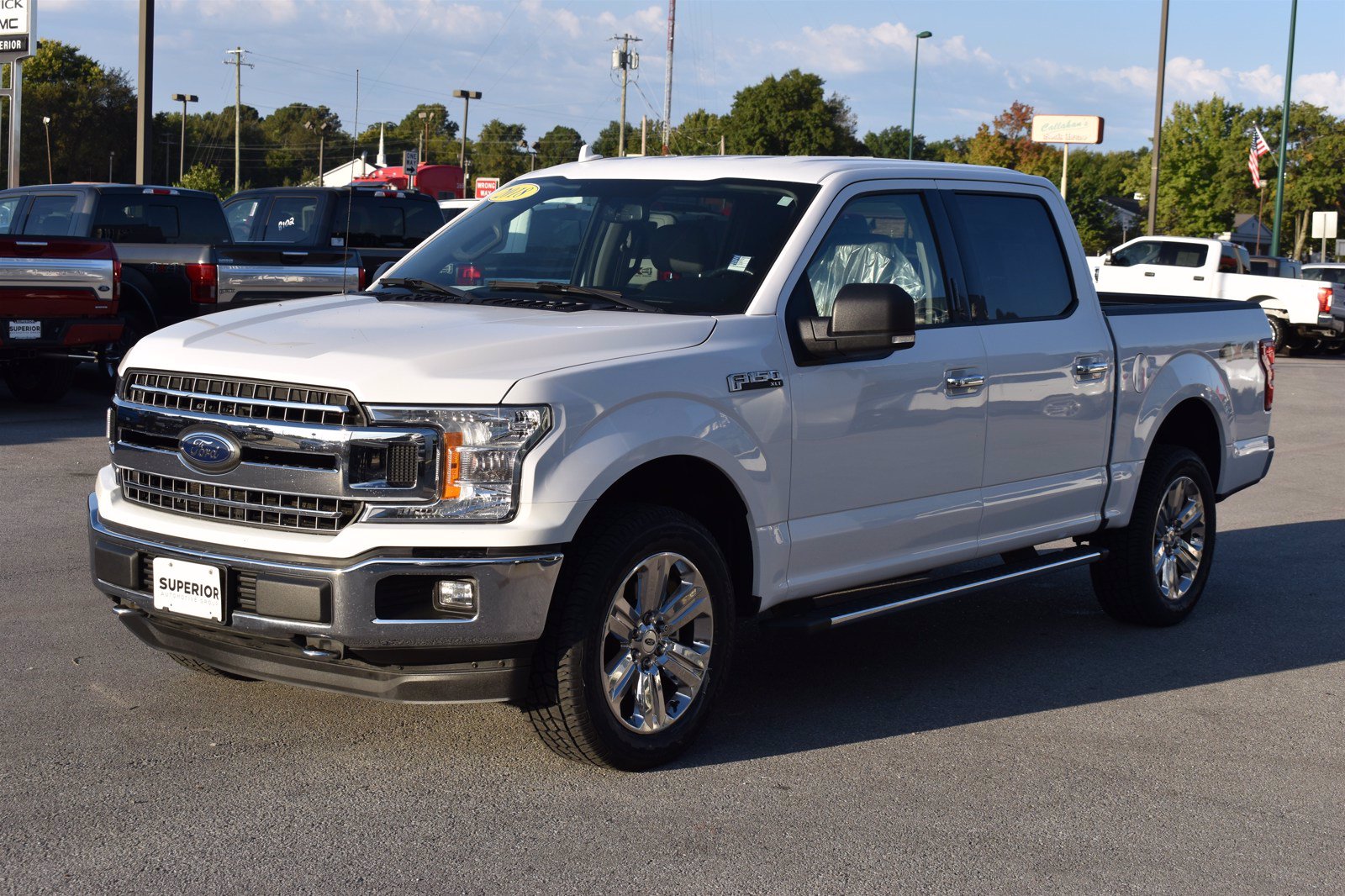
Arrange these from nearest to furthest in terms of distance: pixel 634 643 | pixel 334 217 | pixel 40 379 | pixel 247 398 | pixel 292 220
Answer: pixel 247 398 < pixel 634 643 < pixel 40 379 < pixel 334 217 < pixel 292 220

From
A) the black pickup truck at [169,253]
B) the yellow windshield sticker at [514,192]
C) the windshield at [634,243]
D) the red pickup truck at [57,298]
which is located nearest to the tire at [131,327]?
the black pickup truck at [169,253]

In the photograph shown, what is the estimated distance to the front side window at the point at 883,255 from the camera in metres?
5.44

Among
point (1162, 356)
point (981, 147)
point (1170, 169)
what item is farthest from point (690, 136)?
point (1162, 356)

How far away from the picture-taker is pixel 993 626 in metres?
7.11

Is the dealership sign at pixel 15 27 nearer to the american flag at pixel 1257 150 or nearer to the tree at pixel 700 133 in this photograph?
the american flag at pixel 1257 150

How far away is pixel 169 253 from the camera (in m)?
14.8

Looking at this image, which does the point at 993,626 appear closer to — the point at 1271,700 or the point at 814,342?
the point at 1271,700

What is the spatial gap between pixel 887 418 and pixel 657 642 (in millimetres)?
1265

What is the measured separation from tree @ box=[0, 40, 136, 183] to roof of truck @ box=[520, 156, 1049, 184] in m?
85.7

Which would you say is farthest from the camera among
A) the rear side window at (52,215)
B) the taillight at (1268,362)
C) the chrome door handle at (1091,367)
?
the rear side window at (52,215)

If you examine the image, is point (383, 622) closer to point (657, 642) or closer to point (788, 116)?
→ point (657, 642)

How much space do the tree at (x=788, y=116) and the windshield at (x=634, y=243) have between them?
86636 mm

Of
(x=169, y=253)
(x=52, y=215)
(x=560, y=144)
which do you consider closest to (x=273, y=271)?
(x=169, y=253)

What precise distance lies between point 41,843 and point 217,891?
24.0 inches
